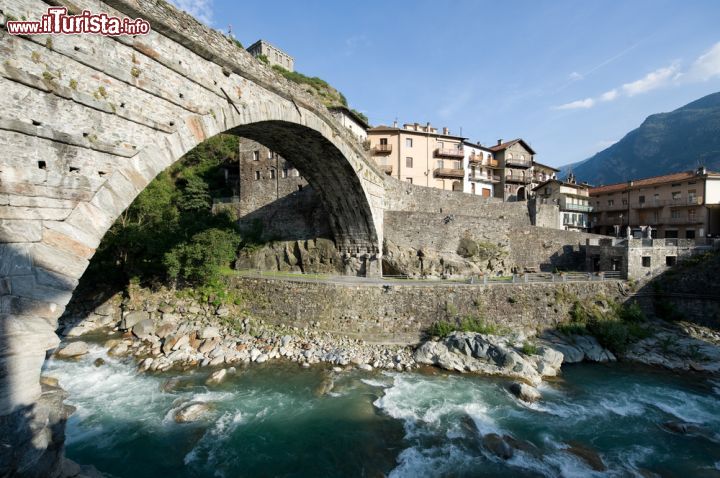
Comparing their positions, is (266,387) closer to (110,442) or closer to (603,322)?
(110,442)

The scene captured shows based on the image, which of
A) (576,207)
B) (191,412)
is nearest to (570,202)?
(576,207)

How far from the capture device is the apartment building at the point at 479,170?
31.5 meters

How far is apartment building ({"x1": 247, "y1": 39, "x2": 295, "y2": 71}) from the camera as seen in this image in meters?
45.6

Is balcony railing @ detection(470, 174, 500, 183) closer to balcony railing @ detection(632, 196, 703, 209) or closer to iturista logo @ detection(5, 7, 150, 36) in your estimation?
balcony railing @ detection(632, 196, 703, 209)

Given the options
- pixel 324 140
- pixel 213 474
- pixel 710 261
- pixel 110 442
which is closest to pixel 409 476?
pixel 213 474

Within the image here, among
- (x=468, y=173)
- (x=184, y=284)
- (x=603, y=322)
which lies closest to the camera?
(x=603, y=322)

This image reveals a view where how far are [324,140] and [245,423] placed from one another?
1144 cm

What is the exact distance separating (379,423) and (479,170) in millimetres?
30011

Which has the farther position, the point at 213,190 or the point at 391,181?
the point at 213,190

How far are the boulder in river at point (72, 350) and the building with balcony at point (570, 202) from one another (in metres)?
35.7

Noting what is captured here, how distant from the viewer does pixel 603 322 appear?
46.7 ft

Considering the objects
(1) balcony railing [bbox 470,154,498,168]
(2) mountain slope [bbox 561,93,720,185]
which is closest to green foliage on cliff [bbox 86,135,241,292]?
(1) balcony railing [bbox 470,154,498,168]

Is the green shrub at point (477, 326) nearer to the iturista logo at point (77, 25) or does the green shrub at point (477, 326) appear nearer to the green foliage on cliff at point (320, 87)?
the iturista logo at point (77, 25)

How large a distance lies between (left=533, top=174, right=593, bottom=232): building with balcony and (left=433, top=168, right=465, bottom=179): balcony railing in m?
8.18
